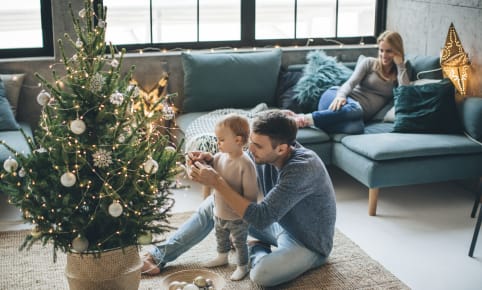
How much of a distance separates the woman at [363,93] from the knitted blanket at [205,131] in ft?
1.63

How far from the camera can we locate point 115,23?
5.36 metres

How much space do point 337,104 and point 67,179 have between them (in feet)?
8.12

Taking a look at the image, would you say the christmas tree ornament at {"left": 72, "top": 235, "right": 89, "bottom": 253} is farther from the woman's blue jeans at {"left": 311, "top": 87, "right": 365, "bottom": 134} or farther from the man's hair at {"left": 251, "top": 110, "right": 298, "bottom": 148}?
the woman's blue jeans at {"left": 311, "top": 87, "right": 365, "bottom": 134}

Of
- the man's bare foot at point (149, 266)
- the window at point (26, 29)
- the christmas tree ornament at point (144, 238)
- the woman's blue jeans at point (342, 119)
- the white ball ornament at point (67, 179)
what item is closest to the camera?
the white ball ornament at point (67, 179)

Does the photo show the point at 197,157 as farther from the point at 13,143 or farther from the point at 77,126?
the point at 13,143

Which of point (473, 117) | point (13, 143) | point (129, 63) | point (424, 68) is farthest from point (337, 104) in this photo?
point (13, 143)

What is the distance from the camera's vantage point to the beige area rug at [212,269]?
340 centimetres

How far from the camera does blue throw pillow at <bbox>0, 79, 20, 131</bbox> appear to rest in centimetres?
460

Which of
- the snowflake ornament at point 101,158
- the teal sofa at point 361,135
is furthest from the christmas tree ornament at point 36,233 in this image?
the teal sofa at point 361,135

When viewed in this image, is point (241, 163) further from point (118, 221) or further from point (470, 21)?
point (470, 21)

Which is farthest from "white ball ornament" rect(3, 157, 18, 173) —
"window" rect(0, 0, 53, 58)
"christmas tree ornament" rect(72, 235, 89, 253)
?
"window" rect(0, 0, 53, 58)

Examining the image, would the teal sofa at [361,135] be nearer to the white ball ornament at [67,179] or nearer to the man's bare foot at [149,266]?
the man's bare foot at [149,266]

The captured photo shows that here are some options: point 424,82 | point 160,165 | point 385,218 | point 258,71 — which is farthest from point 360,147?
point 160,165

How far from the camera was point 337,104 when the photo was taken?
4.75 metres
